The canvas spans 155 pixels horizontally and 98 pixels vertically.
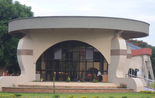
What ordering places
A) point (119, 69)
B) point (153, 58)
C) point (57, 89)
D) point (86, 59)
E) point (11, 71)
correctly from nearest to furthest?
point (57, 89)
point (119, 69)
point (86, 59)
point (11, 71)
point (153, 58)

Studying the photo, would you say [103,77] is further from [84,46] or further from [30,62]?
[30,62]

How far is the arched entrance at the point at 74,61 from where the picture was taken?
24.2 m

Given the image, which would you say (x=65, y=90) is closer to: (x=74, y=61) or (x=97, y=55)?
(x=74, y=61)

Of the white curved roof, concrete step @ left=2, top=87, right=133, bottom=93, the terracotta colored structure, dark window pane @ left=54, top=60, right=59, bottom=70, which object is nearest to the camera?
concrete step @ left=2, top=87, right=133, bottom=93

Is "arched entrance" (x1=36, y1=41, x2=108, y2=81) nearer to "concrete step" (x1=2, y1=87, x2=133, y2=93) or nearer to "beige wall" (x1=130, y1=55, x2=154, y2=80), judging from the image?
"concrete step" (x1=2, y1=87, x2=133, y2=93)

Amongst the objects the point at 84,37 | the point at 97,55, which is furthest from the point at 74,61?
the point at 84,37

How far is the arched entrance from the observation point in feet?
79.4

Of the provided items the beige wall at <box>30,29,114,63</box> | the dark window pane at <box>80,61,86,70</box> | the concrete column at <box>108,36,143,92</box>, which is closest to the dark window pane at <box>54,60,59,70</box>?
the beige wall at <box>30,29,114,63</box>

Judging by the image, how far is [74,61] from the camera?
24.3 meters

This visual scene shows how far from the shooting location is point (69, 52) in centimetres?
2427

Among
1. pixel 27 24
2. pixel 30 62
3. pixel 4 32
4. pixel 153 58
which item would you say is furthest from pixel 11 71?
pixel 153 58

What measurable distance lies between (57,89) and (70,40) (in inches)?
226

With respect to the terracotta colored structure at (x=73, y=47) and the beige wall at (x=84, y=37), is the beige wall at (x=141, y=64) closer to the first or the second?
the terracotta colored structure at (x=73, y=47)

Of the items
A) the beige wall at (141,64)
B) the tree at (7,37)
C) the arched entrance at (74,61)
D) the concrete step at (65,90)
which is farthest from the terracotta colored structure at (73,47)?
the beige wall at (141,64)
